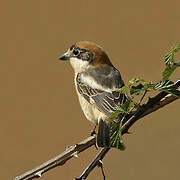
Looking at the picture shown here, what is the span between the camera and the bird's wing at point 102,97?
11.6ft

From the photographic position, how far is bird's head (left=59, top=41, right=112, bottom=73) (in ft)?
14.0

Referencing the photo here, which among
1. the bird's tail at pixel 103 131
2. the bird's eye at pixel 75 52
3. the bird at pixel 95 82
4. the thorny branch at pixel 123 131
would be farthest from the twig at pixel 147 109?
the bird's eye at pixel 75 52

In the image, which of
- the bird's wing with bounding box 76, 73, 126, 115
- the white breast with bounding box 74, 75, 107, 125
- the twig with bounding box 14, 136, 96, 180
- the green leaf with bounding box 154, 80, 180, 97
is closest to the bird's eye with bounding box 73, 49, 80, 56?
the bird's wing with bounding box 76, 73, 126, 115

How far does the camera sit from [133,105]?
5.68 ft

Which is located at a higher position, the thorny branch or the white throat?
the white throat

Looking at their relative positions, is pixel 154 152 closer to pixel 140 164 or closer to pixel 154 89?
pixel 140 164

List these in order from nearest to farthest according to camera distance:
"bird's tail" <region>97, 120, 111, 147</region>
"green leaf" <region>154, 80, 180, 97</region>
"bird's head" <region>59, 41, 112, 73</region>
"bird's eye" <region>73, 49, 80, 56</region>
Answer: "green leaf" <region>154, 80, 180, 97</region>, "bird's tail" <region>97, 120, 111, 147</region>, "bird's head" <region>59, 41, 112, 73</region>, "bird's eye" <region>73, 49, 80, 56</region>

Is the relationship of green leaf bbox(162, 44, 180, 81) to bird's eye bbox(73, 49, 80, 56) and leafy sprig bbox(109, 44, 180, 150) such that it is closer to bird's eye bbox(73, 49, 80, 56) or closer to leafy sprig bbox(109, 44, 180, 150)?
leafy sprig bbox(109, 44, 180, 150)

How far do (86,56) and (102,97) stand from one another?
727 mm

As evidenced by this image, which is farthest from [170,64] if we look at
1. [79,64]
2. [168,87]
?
[79,64]

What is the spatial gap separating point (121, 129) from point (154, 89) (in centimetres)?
17

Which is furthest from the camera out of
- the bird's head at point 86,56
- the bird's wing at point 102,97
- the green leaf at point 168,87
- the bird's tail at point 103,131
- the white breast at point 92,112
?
the bird's head at point 86,56

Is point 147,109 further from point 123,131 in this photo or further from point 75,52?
point 75,52

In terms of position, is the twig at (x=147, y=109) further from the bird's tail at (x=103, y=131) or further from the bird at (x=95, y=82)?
the bird at (x=95, y=82)
